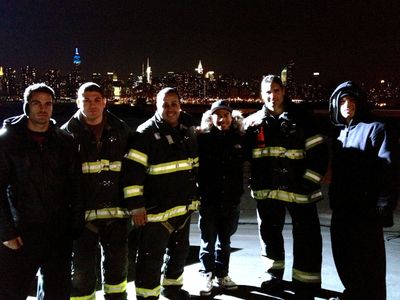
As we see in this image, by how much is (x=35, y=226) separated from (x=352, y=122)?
2.62m

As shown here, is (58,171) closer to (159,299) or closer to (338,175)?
(159,299)

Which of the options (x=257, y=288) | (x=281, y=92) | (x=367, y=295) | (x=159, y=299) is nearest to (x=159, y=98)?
(x=281, y=92)

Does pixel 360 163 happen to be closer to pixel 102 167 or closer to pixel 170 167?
pixel 170 167

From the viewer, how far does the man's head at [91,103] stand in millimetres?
3439

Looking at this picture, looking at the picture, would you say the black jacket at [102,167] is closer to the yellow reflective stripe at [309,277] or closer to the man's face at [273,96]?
the man's face at [273,96]

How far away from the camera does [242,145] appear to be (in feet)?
13.5

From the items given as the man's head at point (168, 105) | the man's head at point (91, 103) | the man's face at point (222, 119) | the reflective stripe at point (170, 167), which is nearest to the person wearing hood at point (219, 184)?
the man's face at point (222, 119)

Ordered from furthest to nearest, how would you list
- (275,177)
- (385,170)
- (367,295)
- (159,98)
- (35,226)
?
(275,177) < (159,98) < (367,295) < (385,170) < (35,226)

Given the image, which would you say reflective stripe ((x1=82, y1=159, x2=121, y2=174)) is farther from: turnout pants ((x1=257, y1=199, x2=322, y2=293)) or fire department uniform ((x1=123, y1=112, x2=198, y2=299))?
turnout pants ((x1=257, y1=199, x2=322, y2=293))

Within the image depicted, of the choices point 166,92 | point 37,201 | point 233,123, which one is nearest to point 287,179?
point 233,123

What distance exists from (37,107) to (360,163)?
8.18 feet

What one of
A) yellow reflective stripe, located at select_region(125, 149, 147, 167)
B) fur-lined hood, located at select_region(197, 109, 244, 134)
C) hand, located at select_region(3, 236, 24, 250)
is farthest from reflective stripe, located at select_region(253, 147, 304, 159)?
hand, located at select_region(3, 236, 24, 250)

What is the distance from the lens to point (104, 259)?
11.7 ft

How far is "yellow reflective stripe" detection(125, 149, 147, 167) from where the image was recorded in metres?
3.49
